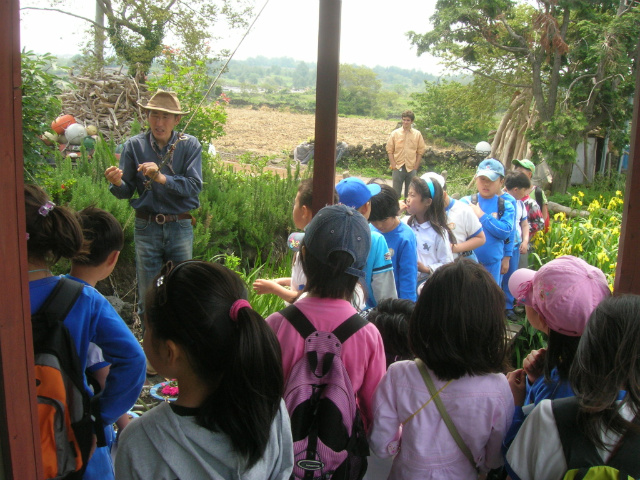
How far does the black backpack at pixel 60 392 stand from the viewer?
1.49m

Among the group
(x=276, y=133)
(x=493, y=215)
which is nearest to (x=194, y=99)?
(x=493, y=215)

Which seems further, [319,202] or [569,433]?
[319,202]

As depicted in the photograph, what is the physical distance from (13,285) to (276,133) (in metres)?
23.2

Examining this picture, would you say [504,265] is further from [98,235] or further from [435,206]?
[98,235]

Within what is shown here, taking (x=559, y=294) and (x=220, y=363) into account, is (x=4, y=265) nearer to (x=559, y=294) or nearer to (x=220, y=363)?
(x=220, y=363)

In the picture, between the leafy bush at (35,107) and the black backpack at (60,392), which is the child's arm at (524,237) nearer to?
the leafy bush at (35,107)

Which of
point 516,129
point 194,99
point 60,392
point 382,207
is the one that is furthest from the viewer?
point 516,129

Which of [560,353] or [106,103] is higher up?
[106,103]

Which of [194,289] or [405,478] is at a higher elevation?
[194,289]

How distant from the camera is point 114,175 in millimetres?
3451

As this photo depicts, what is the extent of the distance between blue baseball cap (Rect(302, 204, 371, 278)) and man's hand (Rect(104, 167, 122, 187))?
2077mm

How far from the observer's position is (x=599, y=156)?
14219 millimetres

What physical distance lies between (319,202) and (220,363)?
135 centimetres

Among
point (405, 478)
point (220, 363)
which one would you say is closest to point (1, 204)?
point (220, 363)
